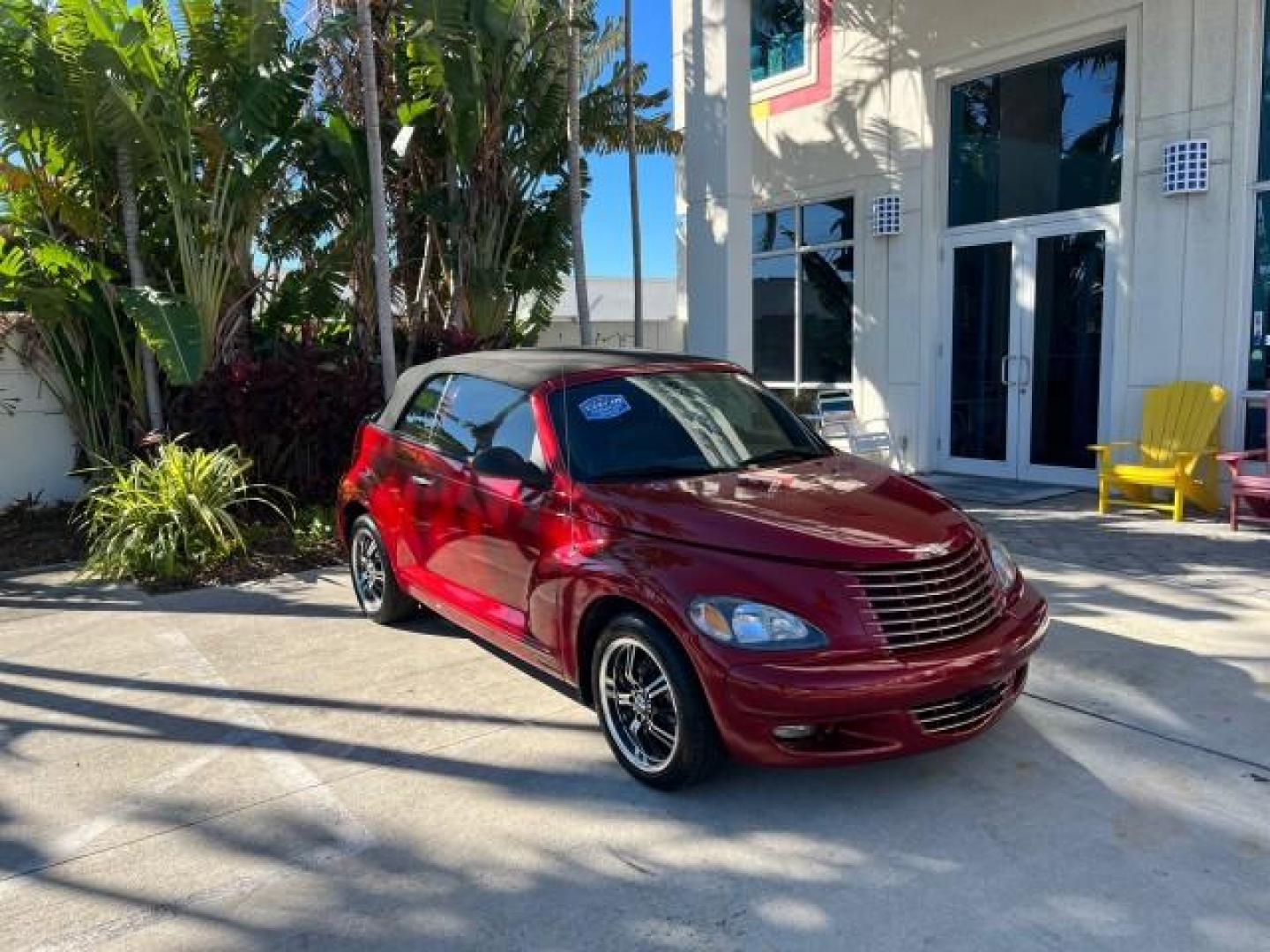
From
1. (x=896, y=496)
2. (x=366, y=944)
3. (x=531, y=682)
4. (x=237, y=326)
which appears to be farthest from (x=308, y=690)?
(x=237, y=326)

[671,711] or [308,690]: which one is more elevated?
[671,711]

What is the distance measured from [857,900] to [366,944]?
4.86 feet

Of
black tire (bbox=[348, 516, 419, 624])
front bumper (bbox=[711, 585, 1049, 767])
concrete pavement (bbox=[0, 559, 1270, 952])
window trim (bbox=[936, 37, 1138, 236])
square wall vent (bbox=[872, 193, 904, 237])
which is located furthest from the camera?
square wall vent (bbox=[872, 193, 904, 237])

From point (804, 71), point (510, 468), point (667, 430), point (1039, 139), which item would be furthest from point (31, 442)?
point (1039, 139)

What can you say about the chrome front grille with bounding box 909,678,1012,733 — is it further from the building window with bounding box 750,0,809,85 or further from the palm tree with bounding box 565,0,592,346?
the building window with bounding box 750,0,809,85

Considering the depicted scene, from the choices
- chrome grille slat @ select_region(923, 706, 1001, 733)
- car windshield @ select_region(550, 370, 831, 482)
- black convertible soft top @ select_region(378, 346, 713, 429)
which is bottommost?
chrome grille slat @ select_region(923, 706, 1001, 733)

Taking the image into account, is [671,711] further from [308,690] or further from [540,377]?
[308,690]

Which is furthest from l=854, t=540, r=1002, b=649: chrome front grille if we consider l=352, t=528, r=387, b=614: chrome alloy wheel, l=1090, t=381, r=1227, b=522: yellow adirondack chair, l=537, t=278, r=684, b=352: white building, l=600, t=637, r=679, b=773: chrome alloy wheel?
l=537, t=278, r=684, b=352: white building

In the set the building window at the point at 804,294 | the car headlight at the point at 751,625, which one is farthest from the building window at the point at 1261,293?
the car headlight at the point at 751,625

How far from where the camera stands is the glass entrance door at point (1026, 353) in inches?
386

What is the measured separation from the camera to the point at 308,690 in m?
5.03

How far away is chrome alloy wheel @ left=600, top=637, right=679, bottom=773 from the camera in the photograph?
3689mm

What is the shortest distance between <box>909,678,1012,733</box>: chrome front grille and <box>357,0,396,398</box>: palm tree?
18.9 feet

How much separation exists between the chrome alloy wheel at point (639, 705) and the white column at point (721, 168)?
602cm
